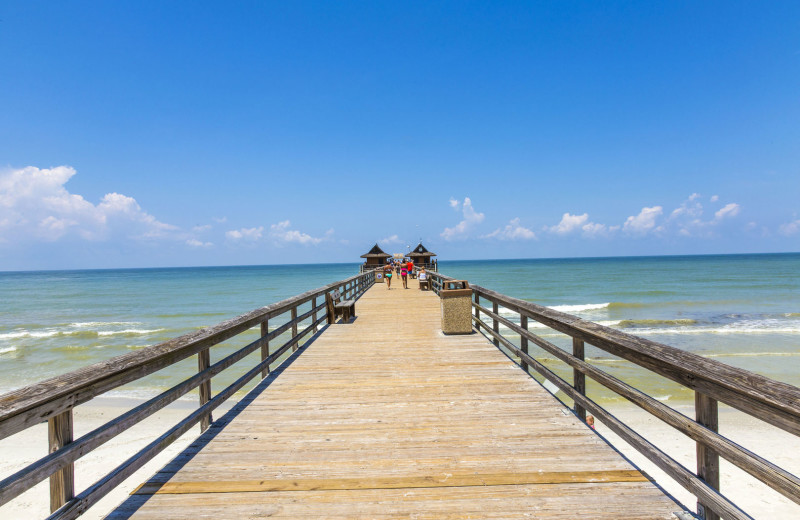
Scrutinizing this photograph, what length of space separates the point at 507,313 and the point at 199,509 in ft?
68.8

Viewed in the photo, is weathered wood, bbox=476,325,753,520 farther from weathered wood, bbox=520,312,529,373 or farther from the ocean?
the ocean

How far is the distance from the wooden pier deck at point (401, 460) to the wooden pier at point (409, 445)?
0.5 inches

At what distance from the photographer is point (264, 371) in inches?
200

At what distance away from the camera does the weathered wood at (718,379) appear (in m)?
1.50

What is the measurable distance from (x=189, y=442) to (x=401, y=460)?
243 inches

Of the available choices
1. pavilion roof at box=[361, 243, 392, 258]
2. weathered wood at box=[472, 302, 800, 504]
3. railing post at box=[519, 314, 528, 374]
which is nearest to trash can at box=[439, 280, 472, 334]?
railing post at box=[519, 314, 528, 374]

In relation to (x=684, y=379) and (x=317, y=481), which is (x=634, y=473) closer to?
(x=684, y=379)

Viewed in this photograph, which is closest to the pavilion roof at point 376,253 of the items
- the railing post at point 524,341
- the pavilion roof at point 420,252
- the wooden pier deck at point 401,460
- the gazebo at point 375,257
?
the gazebo at point 375,257

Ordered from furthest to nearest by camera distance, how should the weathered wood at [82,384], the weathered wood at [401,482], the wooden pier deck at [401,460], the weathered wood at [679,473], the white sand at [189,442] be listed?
the white sand at [189,442]
the weathered wood at [401,482]
the wooden pier deck at [401,460]
the weathered wood at [679,473]
the weathered wood at [82,384]

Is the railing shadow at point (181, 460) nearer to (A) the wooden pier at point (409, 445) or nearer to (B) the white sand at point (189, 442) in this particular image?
(A) the wooden pier at point (409, 445)

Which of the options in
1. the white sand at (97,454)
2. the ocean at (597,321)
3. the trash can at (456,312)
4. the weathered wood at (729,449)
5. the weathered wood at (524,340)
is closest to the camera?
the weathered wood at (729,449)

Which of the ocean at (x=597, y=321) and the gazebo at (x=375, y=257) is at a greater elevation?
the gazebo at (x=375, y=257)

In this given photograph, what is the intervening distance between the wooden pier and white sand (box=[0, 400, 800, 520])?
3304 millimetres

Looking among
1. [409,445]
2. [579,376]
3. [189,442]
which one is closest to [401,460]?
[409,445]
